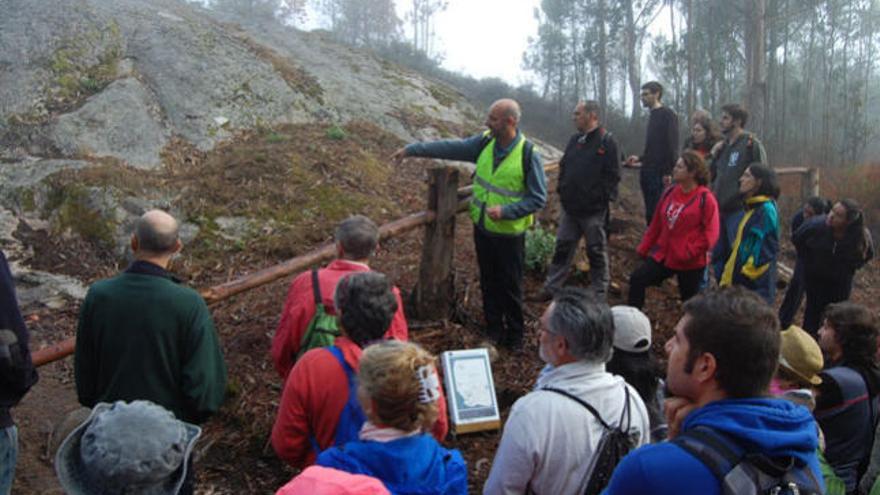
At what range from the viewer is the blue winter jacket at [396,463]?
6.85 ft

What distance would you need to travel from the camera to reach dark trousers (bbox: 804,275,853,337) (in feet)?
20.9

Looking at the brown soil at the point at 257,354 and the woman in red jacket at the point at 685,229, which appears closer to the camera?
the brown soil at the point at 257,354

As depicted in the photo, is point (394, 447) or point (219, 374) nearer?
point (394, 447)

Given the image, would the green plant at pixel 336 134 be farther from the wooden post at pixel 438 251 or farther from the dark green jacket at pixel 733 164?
the dark green jacket at pixel 733 164

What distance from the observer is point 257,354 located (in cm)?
559

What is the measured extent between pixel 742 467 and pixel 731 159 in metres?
6.19

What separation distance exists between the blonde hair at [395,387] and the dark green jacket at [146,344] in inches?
48.6

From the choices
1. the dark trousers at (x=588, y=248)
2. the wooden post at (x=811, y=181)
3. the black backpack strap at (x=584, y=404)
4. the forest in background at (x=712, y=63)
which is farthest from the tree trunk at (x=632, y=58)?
the black backpack strap at (x=584, y=404)

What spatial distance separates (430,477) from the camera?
2.17 m

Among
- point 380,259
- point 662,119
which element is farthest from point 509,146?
point 662,119

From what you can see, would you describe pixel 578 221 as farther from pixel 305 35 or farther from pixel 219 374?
pixel 305 35

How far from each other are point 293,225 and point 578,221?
4237 millimetres

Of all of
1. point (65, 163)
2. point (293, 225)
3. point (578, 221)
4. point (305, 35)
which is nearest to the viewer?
point (578, 221)

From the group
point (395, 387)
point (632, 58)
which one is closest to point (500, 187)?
point (395, 387)
